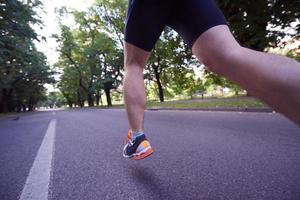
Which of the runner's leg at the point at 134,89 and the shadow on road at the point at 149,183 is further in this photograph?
the runner's leg at the point at 134,89

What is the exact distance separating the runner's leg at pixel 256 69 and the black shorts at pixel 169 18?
3.6 inches

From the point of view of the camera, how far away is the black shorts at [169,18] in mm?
1554

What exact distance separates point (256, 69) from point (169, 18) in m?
0.82

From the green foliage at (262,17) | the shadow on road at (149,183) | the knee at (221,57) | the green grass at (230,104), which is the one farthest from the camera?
the green foliage at (262,17)

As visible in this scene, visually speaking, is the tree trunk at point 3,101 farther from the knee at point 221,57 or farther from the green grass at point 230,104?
the knee at point 221,57

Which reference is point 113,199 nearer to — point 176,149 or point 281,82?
point 281,82

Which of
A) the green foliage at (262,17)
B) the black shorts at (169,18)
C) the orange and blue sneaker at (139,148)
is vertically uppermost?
the green foliage at (262,17)

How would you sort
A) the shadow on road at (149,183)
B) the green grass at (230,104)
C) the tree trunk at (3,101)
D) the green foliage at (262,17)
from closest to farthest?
the shadow on road at (149,183) → the green grass at (230,104) → the green foliage at (262,17) → the tree trunk at (3,101)

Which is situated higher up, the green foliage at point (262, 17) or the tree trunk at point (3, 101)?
the green foliage at point (262, 17)

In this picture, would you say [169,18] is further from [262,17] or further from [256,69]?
[262,17]

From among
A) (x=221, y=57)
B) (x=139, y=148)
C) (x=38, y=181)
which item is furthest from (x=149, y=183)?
(x=221, y=57)

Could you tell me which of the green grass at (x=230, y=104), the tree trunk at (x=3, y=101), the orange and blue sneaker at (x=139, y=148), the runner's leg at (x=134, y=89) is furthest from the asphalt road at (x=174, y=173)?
the tree trunk at (x=3, y=101)

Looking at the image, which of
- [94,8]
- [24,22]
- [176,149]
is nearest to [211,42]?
[176,149]

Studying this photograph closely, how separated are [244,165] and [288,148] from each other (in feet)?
2.76
